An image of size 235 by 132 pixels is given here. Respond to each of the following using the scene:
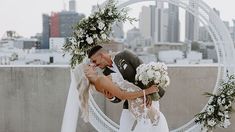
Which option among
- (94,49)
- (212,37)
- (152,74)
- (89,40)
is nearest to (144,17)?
(212,37)

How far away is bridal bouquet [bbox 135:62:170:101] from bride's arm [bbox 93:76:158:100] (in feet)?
0.20

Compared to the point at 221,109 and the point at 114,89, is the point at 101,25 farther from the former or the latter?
the point at 221,109

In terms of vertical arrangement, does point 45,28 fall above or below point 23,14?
below

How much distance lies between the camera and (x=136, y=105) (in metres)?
3.20

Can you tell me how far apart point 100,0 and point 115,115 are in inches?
62.7

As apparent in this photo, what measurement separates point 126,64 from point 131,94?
317mm

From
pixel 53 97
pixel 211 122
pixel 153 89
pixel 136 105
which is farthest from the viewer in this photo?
pixel 53 97

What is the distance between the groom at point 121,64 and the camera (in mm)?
3168

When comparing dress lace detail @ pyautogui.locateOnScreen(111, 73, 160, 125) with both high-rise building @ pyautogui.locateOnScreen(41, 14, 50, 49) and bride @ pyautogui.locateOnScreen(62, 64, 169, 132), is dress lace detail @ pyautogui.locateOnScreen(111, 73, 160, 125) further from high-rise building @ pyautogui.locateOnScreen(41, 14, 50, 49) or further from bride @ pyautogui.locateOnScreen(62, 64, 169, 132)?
high-rise building @ pyautogui.locateOnScreen(41, 14, 50, 49)

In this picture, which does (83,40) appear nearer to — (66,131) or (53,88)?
(66,131)

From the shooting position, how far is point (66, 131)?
3994mm

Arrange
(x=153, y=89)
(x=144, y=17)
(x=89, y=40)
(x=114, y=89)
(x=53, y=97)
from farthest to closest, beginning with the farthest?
(x=144, y=17), (x=53, y=97), (x=89, y=40), (x=153, y=89), (x=114, y=89)

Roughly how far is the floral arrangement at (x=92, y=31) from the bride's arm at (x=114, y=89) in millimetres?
514

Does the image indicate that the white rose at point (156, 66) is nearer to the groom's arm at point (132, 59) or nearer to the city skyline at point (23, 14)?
the groom's arm at point (132, 59)
